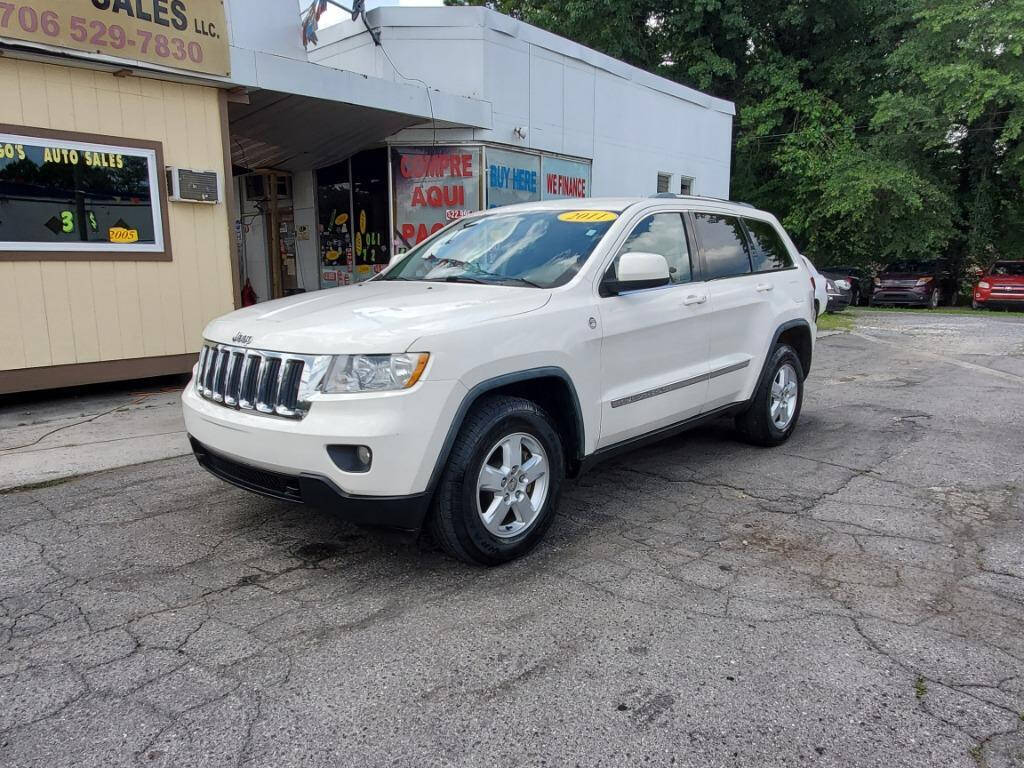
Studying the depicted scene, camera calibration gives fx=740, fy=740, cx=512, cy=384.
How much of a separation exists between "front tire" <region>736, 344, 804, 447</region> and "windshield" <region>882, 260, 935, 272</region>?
2226 cm

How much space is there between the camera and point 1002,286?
22.5 meters

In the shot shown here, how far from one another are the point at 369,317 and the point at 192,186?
17.6 feet

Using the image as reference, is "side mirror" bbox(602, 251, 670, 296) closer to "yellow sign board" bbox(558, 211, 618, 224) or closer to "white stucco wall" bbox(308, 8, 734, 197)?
"yellow sign board" bbox(558, 211, 618, 224)

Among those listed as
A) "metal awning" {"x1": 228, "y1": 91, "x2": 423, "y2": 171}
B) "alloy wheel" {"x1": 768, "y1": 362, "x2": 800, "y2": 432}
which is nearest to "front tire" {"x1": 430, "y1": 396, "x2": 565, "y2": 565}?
"alloy wheel" {"x1": 768, "y1": 362, "x2": 800, "y2": 432}

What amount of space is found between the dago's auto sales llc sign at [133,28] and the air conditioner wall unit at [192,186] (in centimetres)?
101

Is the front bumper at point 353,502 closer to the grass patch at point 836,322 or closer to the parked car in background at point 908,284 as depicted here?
the grass patch at point 836,322

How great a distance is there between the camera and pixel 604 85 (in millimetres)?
12898

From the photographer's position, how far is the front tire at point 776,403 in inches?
218

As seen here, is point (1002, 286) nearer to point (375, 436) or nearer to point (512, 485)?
point (512, 485)

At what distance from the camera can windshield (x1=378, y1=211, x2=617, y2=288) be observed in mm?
4125

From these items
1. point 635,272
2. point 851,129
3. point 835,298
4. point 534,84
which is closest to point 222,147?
point 534,84

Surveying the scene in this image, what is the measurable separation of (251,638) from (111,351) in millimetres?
5486

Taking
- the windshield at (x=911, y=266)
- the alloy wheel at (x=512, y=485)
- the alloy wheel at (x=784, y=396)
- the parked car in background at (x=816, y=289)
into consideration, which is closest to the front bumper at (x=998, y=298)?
the windshield at (x=911, y=266)

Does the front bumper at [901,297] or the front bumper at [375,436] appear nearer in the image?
the front bumper at [375,436]
